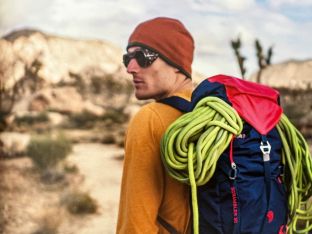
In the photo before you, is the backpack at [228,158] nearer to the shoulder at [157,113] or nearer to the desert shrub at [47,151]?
the shoulder at [157,113]

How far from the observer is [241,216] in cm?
145

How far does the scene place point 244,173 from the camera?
1.46 metres

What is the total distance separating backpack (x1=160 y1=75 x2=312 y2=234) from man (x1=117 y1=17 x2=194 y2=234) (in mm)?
48

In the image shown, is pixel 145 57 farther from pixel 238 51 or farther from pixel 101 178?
pixel 238 51

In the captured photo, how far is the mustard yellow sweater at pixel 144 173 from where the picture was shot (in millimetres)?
1431

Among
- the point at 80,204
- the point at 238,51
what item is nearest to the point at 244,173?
the point at 80,204

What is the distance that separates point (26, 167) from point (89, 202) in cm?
233

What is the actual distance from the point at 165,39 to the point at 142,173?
39 centimetres

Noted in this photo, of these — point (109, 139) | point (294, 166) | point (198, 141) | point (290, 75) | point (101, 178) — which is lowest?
point (109, 139)

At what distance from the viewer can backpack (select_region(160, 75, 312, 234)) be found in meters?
1.41

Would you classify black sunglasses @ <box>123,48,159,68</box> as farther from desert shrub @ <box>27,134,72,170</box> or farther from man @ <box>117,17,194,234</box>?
desert shrub @ <box>27,134,72,170</box>

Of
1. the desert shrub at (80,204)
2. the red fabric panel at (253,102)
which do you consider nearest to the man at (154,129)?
the red fabric panel at (253,102)

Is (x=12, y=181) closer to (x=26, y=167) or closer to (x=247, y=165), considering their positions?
(x=26, y=167)

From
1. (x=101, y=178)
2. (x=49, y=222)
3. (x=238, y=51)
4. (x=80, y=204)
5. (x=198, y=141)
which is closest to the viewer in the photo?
(x=198, y=141)
